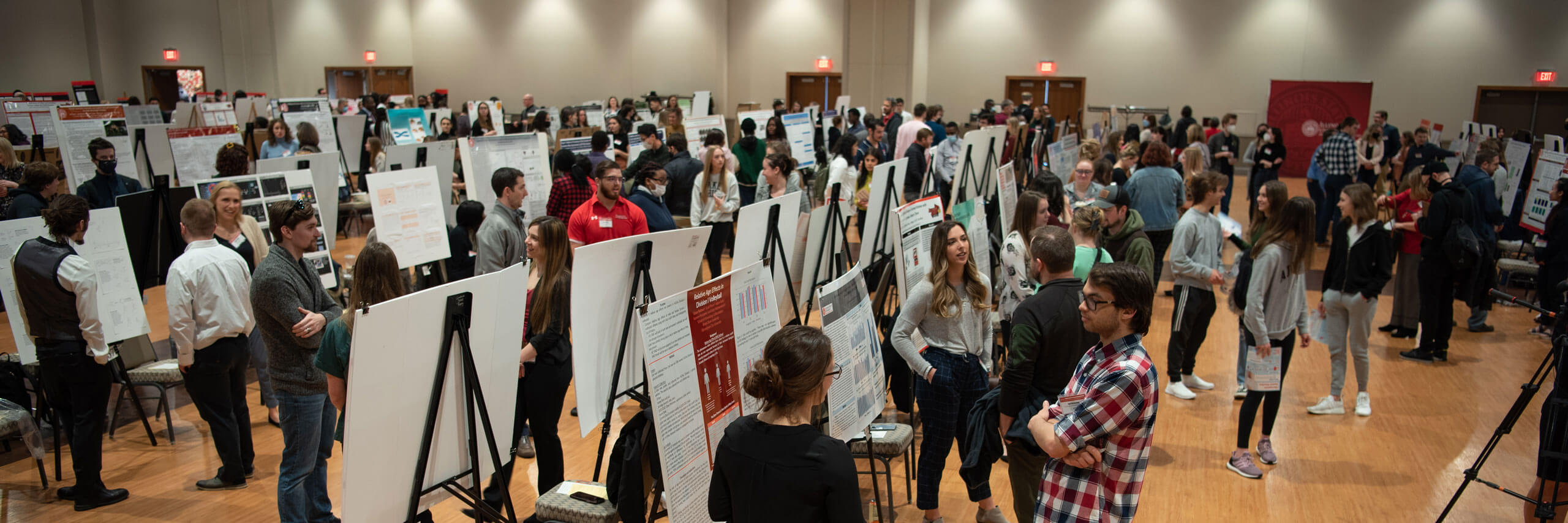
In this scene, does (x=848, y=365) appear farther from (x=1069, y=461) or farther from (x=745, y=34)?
(x=745, y=34)

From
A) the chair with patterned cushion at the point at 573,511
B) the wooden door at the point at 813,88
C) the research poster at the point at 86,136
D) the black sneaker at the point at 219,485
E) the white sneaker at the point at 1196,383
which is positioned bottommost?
the black sneaker at the point at 219,485

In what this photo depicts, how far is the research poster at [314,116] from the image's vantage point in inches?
485

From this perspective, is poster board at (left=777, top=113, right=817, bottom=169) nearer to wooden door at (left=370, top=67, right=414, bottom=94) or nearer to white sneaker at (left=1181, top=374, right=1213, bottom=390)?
white sneaker at (left=1181, top=374, right=1213, bottom=390)

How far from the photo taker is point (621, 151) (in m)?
8.29

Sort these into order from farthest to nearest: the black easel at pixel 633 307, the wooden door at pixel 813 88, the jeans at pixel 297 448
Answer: the wooden door at pixel 813 88, the jeans at pixel 297 448, the black easel at pixel 633 307

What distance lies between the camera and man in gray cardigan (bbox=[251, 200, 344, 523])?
3.50 m

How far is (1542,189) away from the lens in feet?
26.5

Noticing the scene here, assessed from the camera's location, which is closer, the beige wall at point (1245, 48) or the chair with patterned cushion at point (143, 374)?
the chair with patterned cushion at point (143, 374)

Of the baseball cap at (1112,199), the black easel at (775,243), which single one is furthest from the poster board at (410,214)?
the baseball cap at (1112,199)

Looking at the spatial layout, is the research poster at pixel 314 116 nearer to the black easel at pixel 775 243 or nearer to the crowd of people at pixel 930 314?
the crowd of people at pixel 930 314

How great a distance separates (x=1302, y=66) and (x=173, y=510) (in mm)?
20184

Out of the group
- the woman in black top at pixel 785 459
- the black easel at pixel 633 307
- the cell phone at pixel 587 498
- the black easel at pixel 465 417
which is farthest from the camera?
the black easel at pixel 633 307

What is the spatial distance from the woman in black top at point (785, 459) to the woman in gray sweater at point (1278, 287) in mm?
3180

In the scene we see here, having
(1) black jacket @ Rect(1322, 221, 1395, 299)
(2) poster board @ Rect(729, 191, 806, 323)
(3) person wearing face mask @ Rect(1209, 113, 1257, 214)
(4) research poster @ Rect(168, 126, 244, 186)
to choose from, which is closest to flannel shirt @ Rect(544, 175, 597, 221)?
(2) poster board @ Rect(729, 191, 806, 323)
